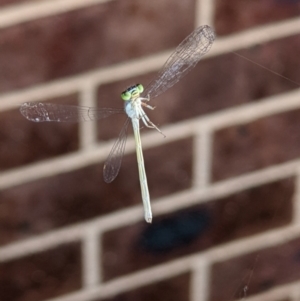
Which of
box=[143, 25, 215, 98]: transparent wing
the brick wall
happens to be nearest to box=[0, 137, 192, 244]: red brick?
the brick wall

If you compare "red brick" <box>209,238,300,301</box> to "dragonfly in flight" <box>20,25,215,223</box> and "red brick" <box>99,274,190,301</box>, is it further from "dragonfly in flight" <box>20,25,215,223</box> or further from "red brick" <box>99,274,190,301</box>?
"dragonfly in flight" <box>20,25,215,223</box>

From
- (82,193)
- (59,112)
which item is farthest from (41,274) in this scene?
(59,112)

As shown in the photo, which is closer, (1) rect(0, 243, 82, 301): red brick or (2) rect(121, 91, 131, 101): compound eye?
(2) rect(121, 91, 131, 101): compound eye

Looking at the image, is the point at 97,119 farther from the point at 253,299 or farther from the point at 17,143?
the point at 253,299

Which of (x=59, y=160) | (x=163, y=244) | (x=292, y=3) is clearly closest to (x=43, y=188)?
(x=59, y=160)

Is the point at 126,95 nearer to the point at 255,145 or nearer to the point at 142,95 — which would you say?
the point at 142,95

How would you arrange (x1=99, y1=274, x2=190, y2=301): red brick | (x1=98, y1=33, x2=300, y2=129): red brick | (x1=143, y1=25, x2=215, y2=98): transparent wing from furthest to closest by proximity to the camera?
(x1=99, y1=274, x2=190, y2=301): red brick
(x1=98, y1=33, x2=300, y2=129): red brick
(x1=143, y1=25, x2=215, y2=98): transparent wing
